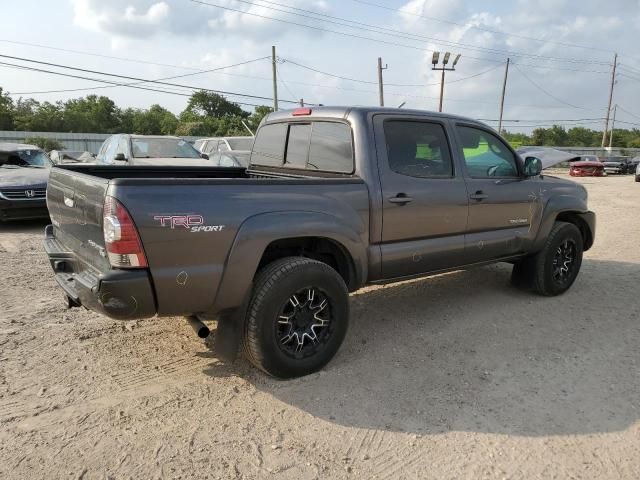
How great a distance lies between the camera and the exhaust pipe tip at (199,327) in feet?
10.8

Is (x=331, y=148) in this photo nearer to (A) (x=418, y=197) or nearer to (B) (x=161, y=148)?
(A) (x=418, y=197)

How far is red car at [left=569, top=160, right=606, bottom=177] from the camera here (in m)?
30.7

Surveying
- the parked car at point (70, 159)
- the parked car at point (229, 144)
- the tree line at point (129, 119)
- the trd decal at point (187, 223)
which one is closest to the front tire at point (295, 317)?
the trd decal at point (187, 223)

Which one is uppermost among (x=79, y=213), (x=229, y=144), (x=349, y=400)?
(x=229, y=144)

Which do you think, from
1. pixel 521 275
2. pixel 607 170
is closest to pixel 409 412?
pixel 521 275

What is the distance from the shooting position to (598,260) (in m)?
7.30

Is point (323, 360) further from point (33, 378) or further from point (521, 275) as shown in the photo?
point (521, 275)

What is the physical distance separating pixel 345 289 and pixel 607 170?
35651mm

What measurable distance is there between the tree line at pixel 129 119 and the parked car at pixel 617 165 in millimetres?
9449

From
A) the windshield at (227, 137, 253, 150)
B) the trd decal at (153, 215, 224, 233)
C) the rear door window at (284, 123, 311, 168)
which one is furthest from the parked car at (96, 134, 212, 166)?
the trd decal at (153, 215, 224, 233)

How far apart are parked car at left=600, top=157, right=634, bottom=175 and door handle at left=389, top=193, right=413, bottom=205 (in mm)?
34367

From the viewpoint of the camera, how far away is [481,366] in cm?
379

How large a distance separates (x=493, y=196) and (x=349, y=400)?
2512mm

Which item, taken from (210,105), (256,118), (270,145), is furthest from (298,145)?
(210,105)
